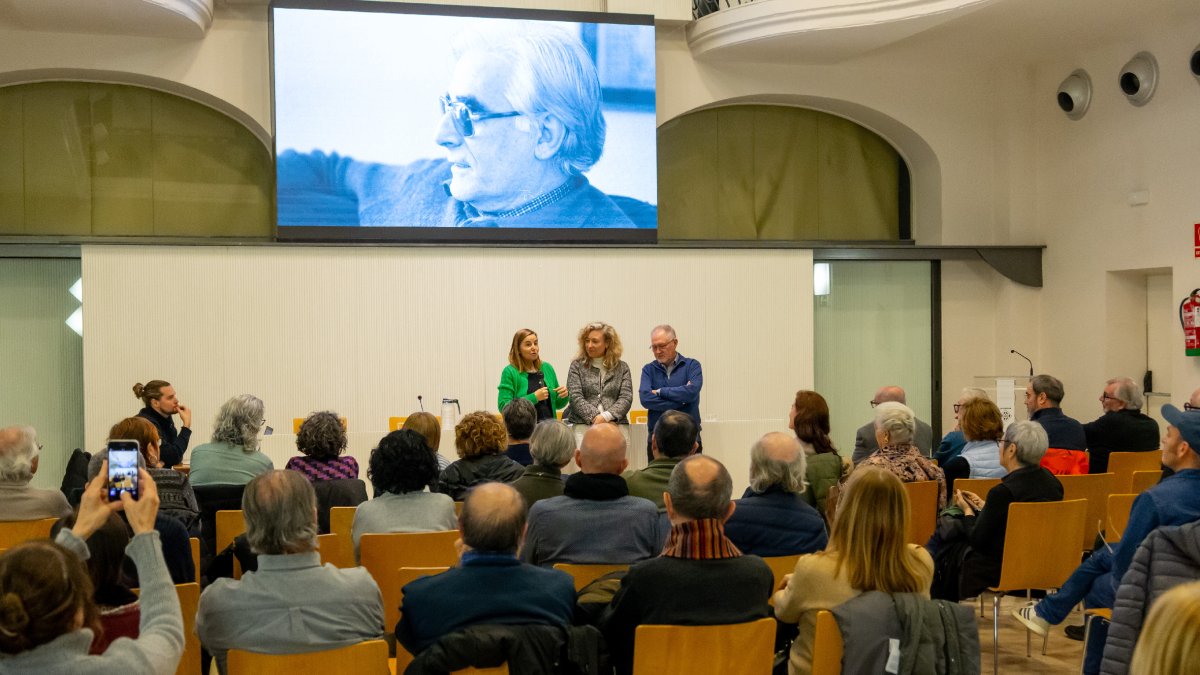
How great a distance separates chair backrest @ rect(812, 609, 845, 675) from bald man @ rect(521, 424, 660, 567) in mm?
975

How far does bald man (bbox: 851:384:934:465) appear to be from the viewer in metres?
6.15

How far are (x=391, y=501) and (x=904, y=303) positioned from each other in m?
8.23

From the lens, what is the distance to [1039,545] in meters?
4.96

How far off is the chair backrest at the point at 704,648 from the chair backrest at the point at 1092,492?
3.34 metres

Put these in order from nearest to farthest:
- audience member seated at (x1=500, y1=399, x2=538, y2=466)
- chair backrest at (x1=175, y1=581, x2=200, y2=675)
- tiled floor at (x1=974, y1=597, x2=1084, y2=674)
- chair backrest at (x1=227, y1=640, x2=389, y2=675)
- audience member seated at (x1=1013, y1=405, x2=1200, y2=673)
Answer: chair backrest at (x1=227, y1=640, x2=389, y2=675), chair backrest at (x1=175, y1=581, x2=200, y2=675), audience member seated at (x1=1013, y1=405, x2=1200, y2=673), tiled floor at (x1=974, y1=597, x2=1084, y2=674), audience member seated at (x1=500, y1=399, x2=538, y2=466)

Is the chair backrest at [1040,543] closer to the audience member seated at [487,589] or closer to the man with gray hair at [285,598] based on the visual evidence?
the audience member seated at [487,589]

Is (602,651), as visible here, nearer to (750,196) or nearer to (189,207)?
(189,207)

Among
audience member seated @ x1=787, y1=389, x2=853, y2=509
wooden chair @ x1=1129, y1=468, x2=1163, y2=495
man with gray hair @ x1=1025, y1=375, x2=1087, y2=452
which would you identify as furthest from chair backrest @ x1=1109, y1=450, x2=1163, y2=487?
audience member seated @ x1=787, y1=389, x2=853, y2=509

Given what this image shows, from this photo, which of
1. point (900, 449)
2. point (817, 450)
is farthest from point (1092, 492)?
point (817, 450)

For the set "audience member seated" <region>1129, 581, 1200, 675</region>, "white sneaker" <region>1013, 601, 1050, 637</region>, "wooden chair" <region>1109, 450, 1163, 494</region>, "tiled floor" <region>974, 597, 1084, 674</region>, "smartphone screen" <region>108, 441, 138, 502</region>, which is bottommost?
"tiled floor" <region>974, 597, 1084, 674</region>

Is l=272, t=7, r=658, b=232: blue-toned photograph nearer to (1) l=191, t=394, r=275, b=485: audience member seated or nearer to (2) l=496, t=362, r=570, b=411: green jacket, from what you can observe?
(2) l=496, t=362, r=570, b=411: green jacket

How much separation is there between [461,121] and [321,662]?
7.23 meters

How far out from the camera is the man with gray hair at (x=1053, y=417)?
6.70 metres

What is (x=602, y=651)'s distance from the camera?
2994 mm
